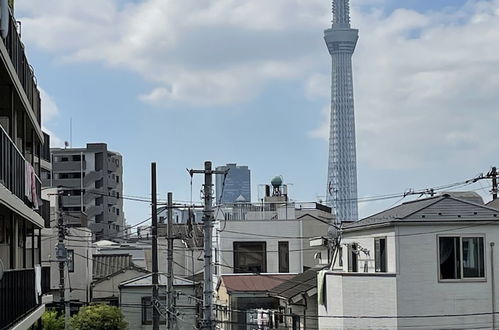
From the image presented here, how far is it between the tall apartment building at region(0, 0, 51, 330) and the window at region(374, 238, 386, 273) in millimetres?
11620

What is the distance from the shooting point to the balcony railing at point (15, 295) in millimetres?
17062

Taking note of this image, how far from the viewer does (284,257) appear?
53.4m

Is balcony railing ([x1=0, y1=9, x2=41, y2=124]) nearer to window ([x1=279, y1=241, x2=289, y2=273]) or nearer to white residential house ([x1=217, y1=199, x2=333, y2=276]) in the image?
white residential house ([x1=217, y1=199, x2=333, y2=276])

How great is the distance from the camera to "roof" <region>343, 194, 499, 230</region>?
1151 inches

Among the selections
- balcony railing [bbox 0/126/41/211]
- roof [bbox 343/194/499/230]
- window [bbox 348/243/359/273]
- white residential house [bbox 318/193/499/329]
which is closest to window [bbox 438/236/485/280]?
white residential house [bbox 318/193/499/329]

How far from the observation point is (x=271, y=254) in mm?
52938

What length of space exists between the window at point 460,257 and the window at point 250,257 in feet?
78.8

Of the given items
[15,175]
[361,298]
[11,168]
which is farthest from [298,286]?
[11,168]

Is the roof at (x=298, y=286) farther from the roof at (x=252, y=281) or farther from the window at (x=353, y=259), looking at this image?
the roof at (x=252, y=281)

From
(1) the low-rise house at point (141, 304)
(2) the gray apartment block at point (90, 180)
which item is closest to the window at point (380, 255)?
(1) the low-rise house at point (141, 304)

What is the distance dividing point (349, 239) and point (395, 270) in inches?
219

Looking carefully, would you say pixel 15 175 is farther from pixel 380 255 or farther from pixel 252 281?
pixel 252 281

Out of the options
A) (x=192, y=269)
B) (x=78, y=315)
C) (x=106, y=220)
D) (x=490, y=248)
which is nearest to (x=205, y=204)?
(x=490, y=248)

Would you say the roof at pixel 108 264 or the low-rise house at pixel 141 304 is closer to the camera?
the low-rise house at pixel 141 304
